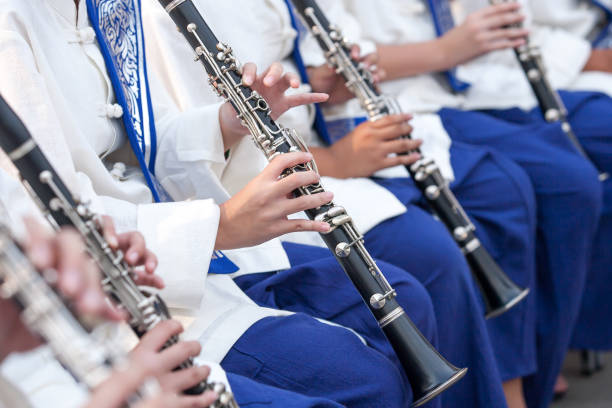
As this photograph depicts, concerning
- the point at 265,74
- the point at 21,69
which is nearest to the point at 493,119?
the point at 265,74

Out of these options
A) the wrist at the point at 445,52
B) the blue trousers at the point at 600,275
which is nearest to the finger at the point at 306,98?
the wrist at the point at 445,52

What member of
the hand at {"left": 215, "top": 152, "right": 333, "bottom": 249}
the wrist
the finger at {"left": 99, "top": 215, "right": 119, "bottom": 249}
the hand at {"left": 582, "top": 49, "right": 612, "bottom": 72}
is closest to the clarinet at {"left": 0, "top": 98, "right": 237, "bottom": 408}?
the finger at {"left": 99, "top": 215, "right": 119, "bottom": 249}

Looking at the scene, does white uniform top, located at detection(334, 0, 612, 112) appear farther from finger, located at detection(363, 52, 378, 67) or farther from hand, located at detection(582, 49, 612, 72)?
finger, located at detection(363, 52, 378, 67)

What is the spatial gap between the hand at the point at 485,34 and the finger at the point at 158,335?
4.33 feet

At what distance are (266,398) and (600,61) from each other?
5.88ft

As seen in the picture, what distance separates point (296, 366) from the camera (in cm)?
97

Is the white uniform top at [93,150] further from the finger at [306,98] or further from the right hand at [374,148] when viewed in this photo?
the right hand at [374,148]

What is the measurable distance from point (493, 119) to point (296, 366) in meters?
1.17

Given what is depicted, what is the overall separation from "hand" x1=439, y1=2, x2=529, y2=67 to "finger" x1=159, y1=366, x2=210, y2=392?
1340mm

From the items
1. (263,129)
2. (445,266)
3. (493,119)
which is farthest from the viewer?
(493,119)

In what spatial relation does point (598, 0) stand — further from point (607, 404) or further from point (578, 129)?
point (607, 404)

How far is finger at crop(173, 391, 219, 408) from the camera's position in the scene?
694 millimetres

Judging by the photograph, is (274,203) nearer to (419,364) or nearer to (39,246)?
(419,364)

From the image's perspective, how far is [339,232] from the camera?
1.05 m
